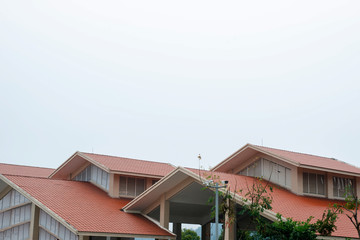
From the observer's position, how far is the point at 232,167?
3375 cm

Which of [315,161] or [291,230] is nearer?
[291,230]

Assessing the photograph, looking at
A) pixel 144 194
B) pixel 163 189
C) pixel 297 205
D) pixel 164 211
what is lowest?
pixel 164 211

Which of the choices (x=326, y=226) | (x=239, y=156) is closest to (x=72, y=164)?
(x=239, y=156)

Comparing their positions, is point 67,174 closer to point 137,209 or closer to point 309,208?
point 137,209

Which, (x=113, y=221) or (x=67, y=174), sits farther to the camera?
(x=67, y=174)

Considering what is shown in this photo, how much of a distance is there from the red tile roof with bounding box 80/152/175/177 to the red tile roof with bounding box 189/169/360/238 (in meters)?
7.18

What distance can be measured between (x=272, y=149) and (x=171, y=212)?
7.87 meters

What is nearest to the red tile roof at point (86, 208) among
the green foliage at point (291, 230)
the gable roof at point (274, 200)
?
the gable roof at point (274, 200)

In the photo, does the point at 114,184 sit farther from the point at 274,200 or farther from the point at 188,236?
the point at 188,236

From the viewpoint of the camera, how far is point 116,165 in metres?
33.6

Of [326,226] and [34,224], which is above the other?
[34,224]

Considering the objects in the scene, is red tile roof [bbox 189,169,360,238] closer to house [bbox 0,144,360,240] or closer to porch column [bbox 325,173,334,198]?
house [bbox 0,144,360,240]

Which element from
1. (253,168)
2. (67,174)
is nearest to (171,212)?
(253,168)

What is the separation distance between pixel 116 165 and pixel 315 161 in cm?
1266
